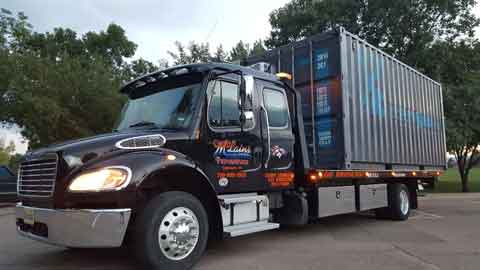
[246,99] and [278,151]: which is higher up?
[246,99]

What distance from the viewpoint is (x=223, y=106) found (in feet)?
18.0

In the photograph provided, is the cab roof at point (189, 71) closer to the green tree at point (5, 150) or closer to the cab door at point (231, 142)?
the cab door at point (231, 142)

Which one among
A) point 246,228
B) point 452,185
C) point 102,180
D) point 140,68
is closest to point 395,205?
point 246,228

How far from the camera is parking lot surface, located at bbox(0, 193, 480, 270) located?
5.16 meters

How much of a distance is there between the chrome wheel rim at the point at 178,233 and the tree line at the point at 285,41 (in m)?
11.1

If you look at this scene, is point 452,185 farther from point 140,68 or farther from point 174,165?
point 174,165

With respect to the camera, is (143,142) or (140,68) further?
(140,68)

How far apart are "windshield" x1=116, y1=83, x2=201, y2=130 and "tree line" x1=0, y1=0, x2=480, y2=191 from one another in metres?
9.61

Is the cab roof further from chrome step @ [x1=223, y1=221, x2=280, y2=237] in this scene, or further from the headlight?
chrome step @ [x1=223, y1=221, x2=280, y2=237]

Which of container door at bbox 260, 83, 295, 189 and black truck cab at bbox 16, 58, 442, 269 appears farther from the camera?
container door at bbox 260, 83, 295, 189

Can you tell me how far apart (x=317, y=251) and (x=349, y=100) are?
2.88 m

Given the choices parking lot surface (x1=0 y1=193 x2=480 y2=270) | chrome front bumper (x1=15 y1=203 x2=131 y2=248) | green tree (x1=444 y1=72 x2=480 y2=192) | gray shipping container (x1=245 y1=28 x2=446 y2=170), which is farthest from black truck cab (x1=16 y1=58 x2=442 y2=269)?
green tree (x1=444 y1=72 x2=480 y2=192)

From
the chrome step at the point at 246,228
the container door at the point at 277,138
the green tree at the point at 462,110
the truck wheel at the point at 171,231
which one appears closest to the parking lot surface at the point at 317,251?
the chrome step at the point at 246,228

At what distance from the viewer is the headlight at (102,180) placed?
13.8 feet
